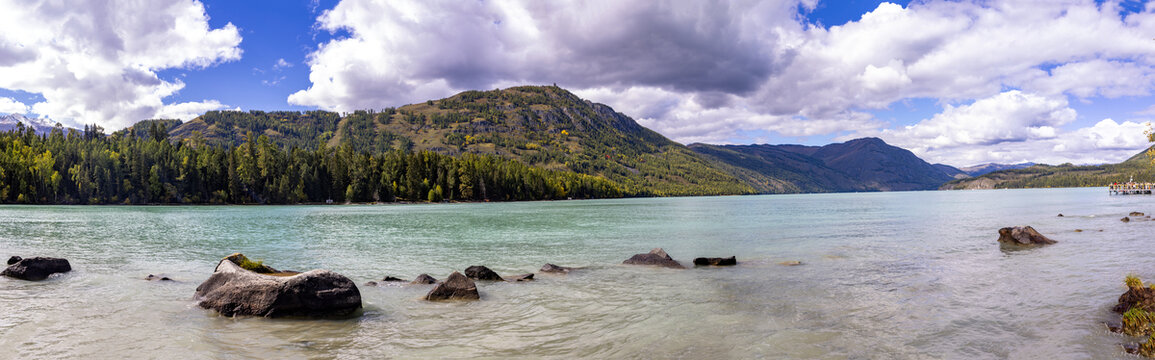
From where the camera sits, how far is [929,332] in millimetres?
14641

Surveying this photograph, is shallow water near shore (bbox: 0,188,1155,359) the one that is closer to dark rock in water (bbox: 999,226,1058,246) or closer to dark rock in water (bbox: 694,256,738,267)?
dark rock in water (bbox: 694,256,738,267)

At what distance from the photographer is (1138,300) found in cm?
1514

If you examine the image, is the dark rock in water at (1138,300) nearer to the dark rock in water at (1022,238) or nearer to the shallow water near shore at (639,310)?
the shallow water near shore at (639,310)

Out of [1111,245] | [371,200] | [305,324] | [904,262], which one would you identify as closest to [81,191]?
[371,200]

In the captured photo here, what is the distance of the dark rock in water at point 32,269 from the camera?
76.7 ft

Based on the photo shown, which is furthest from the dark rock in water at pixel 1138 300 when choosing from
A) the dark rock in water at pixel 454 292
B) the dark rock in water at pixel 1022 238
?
the dark rock in water at pixel 1022 238

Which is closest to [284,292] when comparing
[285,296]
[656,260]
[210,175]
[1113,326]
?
[285,296]

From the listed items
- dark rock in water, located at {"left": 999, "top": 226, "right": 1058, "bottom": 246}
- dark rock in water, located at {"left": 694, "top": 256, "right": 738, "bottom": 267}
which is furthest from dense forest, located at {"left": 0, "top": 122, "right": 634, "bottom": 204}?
dark rock in water, located at {"left": 999, "top": 226, "right": 1058, "bottom": 246}

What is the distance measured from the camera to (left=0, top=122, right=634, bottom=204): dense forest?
158 m

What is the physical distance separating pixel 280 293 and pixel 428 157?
189 meters

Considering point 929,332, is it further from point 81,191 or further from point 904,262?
point 81,191

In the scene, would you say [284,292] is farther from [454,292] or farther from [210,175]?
[210,175]

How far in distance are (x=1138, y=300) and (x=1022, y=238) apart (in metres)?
26.1

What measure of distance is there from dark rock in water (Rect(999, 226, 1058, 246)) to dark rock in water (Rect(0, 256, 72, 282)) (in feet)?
185
